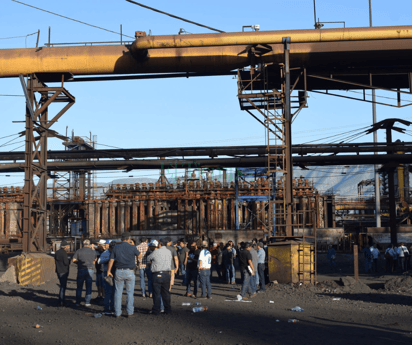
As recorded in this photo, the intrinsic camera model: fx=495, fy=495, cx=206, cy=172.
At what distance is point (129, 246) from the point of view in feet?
33.9

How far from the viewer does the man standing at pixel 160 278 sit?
1070 centimetres

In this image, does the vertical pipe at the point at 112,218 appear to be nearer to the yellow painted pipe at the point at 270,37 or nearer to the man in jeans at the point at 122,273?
the yellow painted pipe at the point at 270,37

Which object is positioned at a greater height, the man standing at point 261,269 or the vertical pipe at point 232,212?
the vertical pipe at point 232,212

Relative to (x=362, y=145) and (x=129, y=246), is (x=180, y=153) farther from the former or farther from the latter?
(x=129, y=246)

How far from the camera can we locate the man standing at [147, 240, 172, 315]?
10703mm

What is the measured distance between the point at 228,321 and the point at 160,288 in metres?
1.72

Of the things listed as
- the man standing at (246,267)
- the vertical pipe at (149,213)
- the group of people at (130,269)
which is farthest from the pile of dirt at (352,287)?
the vertical pipe at (149,213)

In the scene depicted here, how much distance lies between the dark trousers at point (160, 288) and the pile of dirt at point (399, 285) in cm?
854

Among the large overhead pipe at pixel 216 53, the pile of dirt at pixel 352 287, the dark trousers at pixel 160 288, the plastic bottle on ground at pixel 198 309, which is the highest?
the large overhead pipe at pixel 216 53

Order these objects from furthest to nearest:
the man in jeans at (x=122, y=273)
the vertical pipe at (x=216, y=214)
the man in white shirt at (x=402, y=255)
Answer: the vertical pipe at (x=216, y=214) < the man in white shirt at (x=402, y=255) < the man in jeans at (x=122, y=273)

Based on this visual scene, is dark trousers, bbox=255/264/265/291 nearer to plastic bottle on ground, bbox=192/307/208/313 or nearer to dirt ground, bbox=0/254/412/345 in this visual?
dirt ground, bbox=0/254/412/345

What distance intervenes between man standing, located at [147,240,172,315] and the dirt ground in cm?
29

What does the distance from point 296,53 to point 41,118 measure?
11093 millimetres

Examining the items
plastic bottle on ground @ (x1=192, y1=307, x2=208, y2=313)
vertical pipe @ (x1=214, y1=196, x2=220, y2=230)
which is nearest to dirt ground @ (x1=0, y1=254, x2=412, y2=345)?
plastic bottle on ground @ (x1=192, y1=307, x2=208, y2=313)
